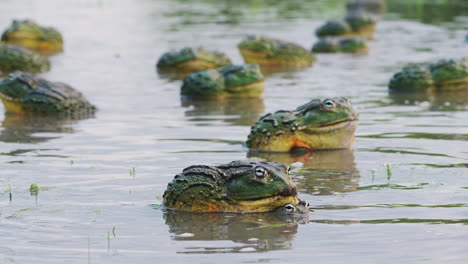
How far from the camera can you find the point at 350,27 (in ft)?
88.8

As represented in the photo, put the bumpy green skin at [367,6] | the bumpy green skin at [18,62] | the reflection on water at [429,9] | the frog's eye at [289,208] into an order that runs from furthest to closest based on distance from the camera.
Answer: the bumpy green skin at [367,6]
the reflection on water at [429,9]
the bumpy green skin at [18,62]
the frog's eye at [289,208]

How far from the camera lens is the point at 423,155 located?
412 inches

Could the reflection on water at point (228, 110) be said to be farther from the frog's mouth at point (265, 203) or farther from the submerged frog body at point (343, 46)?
the submerged frog body at point (343, 46)

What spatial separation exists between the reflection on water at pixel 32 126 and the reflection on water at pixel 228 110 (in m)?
1.81

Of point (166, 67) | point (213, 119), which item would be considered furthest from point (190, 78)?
point (166, 67)

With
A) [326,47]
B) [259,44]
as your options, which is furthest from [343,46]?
[259,44]

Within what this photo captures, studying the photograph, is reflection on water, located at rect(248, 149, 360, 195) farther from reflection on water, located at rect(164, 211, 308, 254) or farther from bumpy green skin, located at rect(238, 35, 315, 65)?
bumpy green skin, located at rect(238, 35, 315, 65)

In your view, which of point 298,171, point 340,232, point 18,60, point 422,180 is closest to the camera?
point 340,232

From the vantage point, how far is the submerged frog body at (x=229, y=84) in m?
15.6

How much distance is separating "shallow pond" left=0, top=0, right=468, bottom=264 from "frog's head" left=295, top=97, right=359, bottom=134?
0.35m

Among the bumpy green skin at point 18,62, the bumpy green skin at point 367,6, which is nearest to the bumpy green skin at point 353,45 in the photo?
the bumpy green skin at point 18,62

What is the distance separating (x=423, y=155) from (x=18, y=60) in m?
11.4

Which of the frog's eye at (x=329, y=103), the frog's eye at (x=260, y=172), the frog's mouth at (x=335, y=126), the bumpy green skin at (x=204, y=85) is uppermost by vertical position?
the bumpy green skin at (x=204, y=85)

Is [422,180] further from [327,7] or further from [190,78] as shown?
[327,7]
